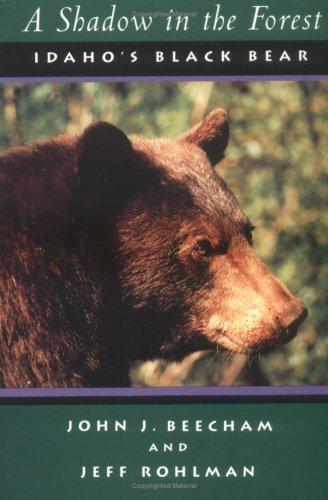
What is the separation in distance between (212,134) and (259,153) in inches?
18.3

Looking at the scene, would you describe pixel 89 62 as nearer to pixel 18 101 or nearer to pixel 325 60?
pixel 18 101

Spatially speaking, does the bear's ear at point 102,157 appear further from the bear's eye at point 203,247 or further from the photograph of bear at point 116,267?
the bear's eye at point 203,247

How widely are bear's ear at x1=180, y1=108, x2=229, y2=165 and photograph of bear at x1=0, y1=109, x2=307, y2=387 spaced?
0.33 meters

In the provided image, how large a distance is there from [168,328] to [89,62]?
2.00 m

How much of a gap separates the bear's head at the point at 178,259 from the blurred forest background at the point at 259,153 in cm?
44

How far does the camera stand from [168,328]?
5617 millimetres

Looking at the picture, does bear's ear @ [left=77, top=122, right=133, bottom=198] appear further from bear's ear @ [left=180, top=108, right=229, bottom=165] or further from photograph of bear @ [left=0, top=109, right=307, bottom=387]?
bear's ear @ [left=180, top=108, right=229, bottom=165]

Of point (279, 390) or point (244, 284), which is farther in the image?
point (279, 390)

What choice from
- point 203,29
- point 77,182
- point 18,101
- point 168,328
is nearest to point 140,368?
point 168,328

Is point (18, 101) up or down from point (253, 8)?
down

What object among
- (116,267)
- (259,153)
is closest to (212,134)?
(259,153)

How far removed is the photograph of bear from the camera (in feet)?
17.4

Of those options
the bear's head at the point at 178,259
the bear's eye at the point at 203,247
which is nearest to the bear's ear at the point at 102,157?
the bear's head at the point at 178,259

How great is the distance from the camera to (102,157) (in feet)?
17.6
